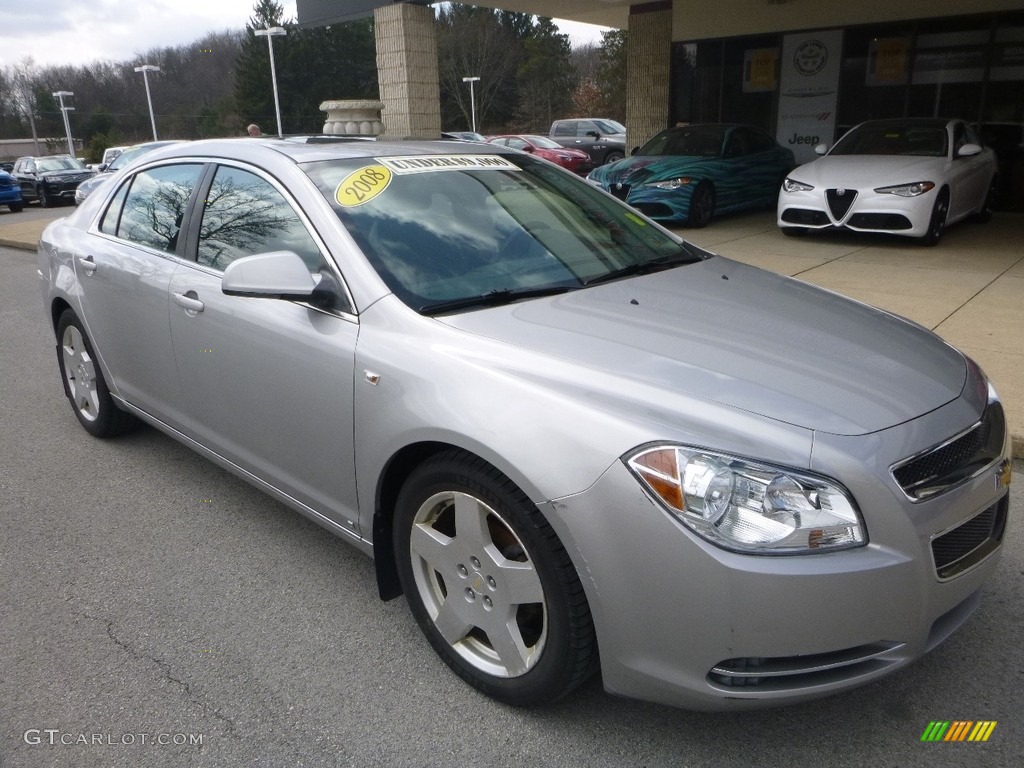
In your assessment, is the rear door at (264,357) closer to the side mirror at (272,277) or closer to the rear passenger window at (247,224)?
the rear passenger window at (247,224)

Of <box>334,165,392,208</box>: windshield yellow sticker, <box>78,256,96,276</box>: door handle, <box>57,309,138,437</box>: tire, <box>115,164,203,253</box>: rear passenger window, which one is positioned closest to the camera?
<box>334,165,392,208</box>: windshield yellow sticker

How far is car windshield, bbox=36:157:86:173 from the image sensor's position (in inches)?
1004

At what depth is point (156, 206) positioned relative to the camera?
3.92 metres

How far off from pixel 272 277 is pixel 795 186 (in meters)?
8.95

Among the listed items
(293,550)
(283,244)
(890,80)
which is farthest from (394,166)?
(890,80)

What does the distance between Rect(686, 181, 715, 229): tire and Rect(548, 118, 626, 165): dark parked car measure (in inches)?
596

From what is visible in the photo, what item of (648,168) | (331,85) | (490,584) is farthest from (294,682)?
(331,85)

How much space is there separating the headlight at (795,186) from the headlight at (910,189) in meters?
0.90

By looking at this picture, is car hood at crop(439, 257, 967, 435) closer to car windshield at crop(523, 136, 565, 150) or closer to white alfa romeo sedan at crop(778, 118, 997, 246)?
white alfa romeo sedan at crop(778, 118, 997, 246)

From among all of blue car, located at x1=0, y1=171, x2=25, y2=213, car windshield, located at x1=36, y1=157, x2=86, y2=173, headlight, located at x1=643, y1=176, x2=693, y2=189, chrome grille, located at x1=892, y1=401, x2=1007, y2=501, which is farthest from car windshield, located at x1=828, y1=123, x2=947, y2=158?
car windshield, located at x1=36, y1=157, x2=86, y2=173

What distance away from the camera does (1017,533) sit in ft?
11.3

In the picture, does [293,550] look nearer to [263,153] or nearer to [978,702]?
[263,153]

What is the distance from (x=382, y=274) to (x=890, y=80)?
14484mm

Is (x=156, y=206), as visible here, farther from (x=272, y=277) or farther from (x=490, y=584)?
(x=490, y=584)
